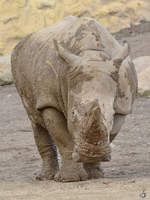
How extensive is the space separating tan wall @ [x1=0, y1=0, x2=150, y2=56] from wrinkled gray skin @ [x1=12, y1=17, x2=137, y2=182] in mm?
12660

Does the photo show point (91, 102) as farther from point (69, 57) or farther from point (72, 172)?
point (72, 172)

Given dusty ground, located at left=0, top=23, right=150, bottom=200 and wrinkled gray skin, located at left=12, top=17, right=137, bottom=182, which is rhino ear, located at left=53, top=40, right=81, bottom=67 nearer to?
wrinkled gray skin, located at left=12, top=17, right=137, bottom=182

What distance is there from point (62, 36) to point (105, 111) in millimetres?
1543

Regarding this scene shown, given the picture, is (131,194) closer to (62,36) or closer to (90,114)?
(90,114)

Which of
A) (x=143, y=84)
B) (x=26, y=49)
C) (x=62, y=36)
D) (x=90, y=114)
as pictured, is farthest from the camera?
(x=143, y=84)

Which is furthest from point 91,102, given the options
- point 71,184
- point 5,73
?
point 5,73

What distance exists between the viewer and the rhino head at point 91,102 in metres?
6.38

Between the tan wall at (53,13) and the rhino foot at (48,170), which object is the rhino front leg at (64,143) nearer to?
the rhino foot at (48,170)

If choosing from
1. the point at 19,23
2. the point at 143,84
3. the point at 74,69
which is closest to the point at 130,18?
the point at 19,23

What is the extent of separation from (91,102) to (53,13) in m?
15.5

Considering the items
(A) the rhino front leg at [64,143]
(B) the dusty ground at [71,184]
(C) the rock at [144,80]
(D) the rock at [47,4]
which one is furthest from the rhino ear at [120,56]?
(D) the rock at [47,4]

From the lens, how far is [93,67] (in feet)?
22.2

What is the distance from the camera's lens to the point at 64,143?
7.64 metres

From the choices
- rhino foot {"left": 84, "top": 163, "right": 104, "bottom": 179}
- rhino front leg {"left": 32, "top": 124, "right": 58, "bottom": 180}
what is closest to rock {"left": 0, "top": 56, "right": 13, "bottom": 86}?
rhino front leg {"left": 32, "top": 124, "right": 58, "bottom": 180}
